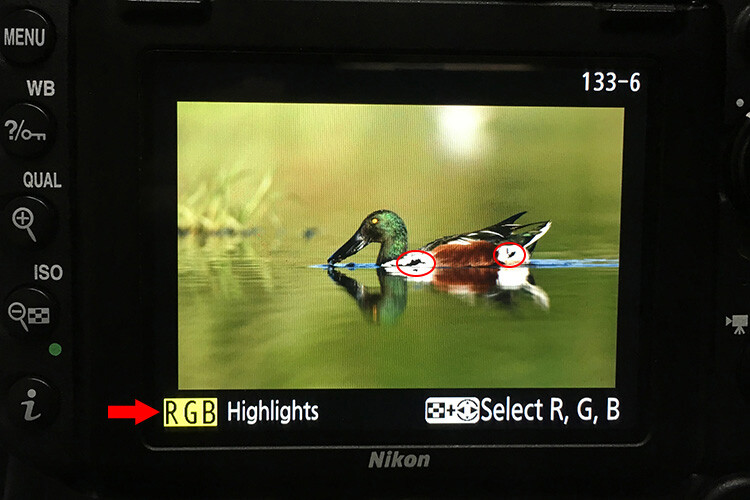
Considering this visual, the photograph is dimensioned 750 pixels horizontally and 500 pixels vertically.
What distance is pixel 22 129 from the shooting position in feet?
1.67

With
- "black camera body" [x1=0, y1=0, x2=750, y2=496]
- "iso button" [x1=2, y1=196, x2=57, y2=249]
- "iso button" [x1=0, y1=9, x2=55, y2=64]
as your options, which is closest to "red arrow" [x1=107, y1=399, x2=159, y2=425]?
"black camera body" [x1=0, y1=0, x2=750, y2=496]

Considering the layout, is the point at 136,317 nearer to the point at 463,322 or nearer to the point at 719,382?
the point at 463,322

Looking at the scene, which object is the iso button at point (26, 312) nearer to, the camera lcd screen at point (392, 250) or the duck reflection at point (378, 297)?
the camera lcd screen at point (392, 250)

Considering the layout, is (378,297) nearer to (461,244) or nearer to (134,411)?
(461,244)

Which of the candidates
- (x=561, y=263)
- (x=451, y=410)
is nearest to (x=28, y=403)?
(x=451, y=410)

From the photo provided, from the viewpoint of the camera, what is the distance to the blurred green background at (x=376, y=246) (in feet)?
1.73

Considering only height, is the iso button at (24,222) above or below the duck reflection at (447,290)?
above

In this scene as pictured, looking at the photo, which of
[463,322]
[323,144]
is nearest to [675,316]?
[463,322]

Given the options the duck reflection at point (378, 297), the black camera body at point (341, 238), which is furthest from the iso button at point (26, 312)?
the duck reflection at point (378, 297)

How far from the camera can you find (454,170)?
1.76 ft

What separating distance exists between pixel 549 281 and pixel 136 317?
1.07 feet

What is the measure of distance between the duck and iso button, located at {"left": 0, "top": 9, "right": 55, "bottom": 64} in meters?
0.27

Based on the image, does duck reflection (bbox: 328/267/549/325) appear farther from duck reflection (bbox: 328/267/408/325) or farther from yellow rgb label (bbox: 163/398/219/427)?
yellow rgb label (bbox: 163/398/219/427)

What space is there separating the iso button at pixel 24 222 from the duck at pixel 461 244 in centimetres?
22
